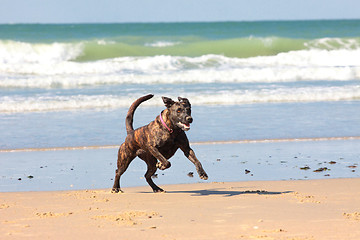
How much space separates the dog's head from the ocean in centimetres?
390

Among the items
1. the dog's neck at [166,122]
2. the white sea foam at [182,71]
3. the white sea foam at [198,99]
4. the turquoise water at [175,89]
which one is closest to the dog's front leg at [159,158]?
the dog's neck at [166,122]

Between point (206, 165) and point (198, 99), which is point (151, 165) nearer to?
point (206, 165)

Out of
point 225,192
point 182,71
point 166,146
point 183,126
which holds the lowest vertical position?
point 225,192

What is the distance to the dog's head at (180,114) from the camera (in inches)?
270

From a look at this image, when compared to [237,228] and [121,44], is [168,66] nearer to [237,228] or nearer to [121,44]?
[121,44]

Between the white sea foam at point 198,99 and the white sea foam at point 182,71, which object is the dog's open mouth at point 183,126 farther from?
the white sea foam at point 182,71

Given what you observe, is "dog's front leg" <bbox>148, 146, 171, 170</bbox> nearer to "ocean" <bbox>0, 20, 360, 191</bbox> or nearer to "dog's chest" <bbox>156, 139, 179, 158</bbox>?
"dog's chest" <bbox>156, 139, 179, 158</bbox>

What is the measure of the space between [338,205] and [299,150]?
13.4 ft

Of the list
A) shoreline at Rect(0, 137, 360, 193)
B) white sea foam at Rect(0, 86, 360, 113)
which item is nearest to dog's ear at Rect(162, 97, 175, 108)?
shoreline at Rect(0, 137, 360, 193)

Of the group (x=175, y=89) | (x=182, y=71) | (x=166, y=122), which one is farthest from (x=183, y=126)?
(x=182, y=71)

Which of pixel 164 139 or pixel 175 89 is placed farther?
pixel 175 89

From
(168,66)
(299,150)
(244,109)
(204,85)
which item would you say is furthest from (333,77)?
(299,150)

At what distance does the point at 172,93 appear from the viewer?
19312 mm

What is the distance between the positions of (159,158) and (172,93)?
12261mm
